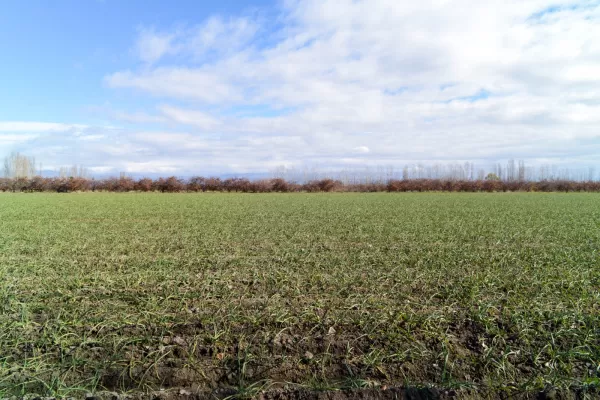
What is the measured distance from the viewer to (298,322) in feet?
16.1

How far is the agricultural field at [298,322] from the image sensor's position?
12.2 feet

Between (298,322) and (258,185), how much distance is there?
54395 millimetres

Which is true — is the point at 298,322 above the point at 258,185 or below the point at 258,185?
below

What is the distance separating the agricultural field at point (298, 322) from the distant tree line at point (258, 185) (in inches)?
1937

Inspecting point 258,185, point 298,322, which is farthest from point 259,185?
point 298,322

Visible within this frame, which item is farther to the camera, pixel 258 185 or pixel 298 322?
pixel 258 185

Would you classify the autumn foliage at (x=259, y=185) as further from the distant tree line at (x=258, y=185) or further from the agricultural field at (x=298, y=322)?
the agricultural field at (x=298, y=322)

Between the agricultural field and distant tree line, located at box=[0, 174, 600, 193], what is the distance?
49.2 meters

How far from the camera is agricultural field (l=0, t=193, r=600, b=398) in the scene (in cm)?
372

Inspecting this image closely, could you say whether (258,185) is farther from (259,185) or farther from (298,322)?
(298,322)

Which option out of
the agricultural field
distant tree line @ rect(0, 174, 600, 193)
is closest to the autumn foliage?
distant tree line @ rect(0, 174, 600, 193)

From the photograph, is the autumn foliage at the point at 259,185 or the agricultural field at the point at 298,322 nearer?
the agricultural field at the point at 298,322

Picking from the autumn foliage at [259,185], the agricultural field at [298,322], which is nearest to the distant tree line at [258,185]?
the autumn foliage at [259,185]

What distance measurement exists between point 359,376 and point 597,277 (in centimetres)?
629
